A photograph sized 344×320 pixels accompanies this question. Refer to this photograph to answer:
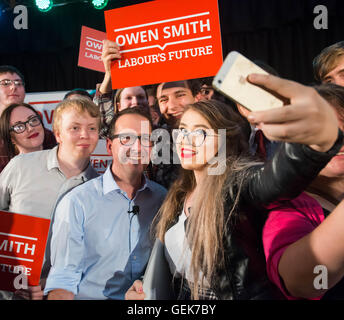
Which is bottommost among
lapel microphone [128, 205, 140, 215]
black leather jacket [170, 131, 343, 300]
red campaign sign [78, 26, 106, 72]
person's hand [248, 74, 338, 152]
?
black leather jacket [170, 131, 343, 300]

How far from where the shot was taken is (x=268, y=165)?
982mm

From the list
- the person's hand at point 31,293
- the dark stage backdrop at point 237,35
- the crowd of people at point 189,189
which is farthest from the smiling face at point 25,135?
the dark stage backdrop at point 237,35

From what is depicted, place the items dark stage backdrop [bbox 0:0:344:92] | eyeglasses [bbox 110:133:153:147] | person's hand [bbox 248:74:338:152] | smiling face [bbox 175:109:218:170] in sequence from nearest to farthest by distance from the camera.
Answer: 1. person's hand [bbox 248:74:338:152]
2. smiling face [bbox 175:109:218:170]
3. eyeglasses [bbox 110:133:153:147]
4. dark stage backdrop [bbox 0:0:344:92]

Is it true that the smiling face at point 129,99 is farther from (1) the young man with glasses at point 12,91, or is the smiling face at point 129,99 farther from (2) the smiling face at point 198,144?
(2) the smiling face at point 198,144

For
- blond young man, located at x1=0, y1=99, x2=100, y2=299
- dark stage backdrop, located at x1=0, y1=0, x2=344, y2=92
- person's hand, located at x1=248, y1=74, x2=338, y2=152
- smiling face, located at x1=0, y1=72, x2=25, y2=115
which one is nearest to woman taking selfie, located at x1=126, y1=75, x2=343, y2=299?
person's hand, located at x1=248, y1=74, x2=338, y2=152

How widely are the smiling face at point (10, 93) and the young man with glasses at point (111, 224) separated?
102cm

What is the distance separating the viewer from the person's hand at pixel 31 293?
5.73 feet

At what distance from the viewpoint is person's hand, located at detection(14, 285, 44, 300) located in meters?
1.75

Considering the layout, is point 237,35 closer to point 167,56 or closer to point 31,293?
point 167,56

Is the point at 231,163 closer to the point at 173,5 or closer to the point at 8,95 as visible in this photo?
the point at 173,5

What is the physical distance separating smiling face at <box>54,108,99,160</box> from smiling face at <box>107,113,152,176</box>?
0.58 feet

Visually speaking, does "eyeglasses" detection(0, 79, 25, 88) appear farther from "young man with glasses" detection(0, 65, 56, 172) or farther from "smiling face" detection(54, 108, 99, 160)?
"smiling face" detection(54, 108, 99, 160)

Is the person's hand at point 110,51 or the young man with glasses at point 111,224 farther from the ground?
the person's hand at point 110,51
